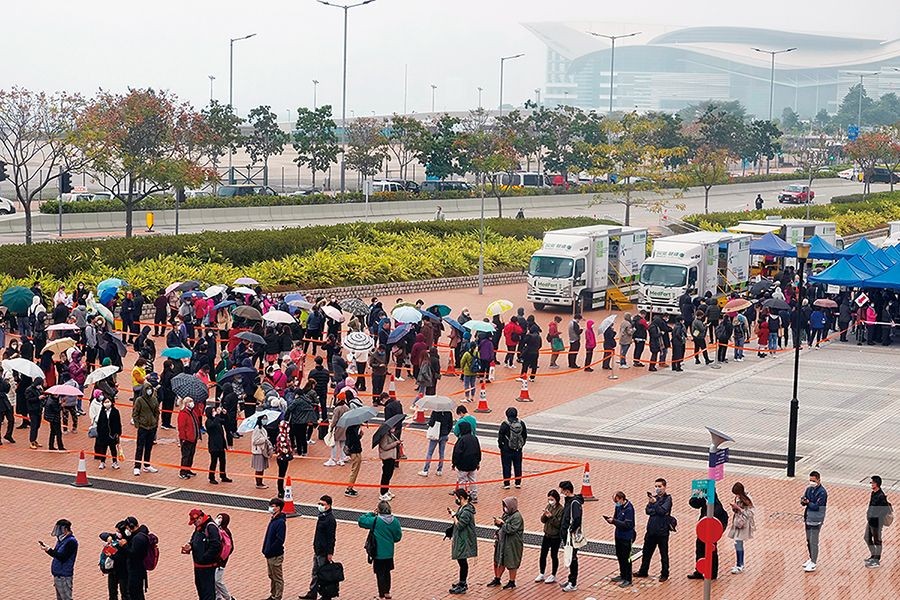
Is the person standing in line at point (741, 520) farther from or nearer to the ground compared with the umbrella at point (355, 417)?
nearer to the ground

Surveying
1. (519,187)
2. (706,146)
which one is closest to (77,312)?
(519,187)

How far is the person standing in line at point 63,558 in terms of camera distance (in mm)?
16000

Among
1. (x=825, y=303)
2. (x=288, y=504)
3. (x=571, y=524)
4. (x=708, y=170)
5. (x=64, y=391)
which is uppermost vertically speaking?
(x=708, y=170)

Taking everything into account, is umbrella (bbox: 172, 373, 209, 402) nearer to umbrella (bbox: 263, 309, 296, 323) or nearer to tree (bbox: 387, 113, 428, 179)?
umbrella (bbox: 263, 309, 296, 323)

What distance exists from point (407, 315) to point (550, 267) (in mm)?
12932

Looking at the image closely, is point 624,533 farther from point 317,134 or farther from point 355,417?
point 317,134

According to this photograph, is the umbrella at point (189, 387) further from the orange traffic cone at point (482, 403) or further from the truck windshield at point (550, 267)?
the truck windshield at point (550, 267)

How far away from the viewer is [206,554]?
16.1m

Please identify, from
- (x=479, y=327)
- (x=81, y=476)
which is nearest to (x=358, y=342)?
(x=479, y=327)

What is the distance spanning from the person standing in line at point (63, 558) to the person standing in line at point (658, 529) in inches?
285

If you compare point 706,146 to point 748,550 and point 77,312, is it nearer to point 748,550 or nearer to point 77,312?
point 77,312

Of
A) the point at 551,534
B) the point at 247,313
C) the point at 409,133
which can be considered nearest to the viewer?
the point at 551,534

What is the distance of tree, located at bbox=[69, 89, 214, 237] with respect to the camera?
180 ft

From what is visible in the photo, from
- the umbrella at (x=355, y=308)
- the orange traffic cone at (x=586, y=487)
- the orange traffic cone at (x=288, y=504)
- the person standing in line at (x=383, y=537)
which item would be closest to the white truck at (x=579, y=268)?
the umbrella at (x=355, y=308)
